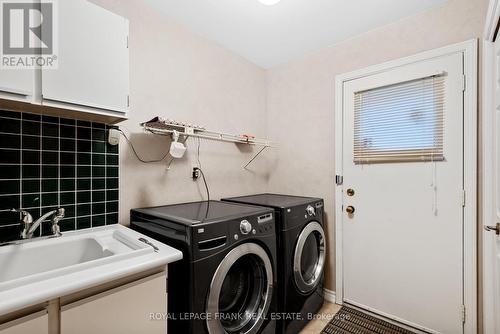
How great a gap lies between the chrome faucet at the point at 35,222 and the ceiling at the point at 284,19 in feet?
4.99

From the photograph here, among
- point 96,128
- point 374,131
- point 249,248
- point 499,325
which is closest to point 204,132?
point 96,128

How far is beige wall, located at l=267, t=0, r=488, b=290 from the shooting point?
66.1 inches

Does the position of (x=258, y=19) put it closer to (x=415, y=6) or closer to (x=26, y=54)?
(x=415, y=6)

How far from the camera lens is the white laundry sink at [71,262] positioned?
778 mm

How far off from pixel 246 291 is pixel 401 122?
168 cm

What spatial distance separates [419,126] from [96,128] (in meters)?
2.22

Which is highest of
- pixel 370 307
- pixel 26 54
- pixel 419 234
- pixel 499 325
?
pixel 26 54

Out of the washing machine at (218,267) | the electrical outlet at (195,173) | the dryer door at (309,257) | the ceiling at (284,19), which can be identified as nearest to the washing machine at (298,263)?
the dryer door at (309,257)

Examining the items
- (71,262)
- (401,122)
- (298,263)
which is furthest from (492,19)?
(71,262)

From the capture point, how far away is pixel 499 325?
4.19ft

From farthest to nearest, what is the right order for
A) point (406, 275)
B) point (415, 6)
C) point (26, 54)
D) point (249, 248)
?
point (406, 275) < point (415, 6) < point (249, 248) < point (26, 54)

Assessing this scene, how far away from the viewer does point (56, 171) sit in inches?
52.8

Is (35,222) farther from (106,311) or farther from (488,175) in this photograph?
(488,175)

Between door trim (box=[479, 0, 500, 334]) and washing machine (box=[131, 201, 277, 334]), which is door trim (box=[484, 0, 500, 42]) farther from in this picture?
washing machine (box=[131, 201, 277, 334])
